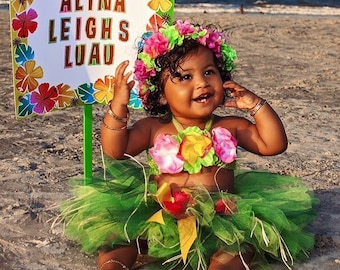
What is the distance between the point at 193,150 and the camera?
2.90m

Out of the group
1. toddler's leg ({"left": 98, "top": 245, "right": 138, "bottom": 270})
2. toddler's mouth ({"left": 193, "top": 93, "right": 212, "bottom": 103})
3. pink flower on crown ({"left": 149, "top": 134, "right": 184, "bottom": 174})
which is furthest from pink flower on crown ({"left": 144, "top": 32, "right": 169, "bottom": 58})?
toddler's leg ({"left": 98, "top": 245, "right": 138, "bottom": 270})

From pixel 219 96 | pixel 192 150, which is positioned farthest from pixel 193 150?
pixel 219 96

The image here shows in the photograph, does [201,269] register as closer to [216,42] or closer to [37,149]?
[216,42]

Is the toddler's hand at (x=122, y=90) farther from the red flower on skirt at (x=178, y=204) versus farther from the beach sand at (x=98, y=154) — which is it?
the beach sand at (x=98, y=154)

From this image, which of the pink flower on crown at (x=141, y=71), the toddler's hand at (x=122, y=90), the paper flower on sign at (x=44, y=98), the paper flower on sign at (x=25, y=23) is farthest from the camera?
the paper flower on sign at (x=44, y=98)

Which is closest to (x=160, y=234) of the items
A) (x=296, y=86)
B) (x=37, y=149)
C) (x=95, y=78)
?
(x=95, y=78)

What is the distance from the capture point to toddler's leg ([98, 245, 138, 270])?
2.73 m

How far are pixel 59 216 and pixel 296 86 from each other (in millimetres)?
3697

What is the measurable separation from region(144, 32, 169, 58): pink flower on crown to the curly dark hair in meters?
0.02

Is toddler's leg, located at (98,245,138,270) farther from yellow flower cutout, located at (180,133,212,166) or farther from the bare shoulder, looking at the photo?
the bare shoulder

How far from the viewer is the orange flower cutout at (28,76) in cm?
317

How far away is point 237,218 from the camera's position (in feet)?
9.19

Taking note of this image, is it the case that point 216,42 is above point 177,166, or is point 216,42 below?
above

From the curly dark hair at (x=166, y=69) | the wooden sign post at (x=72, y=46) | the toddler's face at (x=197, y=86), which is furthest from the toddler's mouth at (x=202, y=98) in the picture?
the wooden sign post at (x=72, y=46)
